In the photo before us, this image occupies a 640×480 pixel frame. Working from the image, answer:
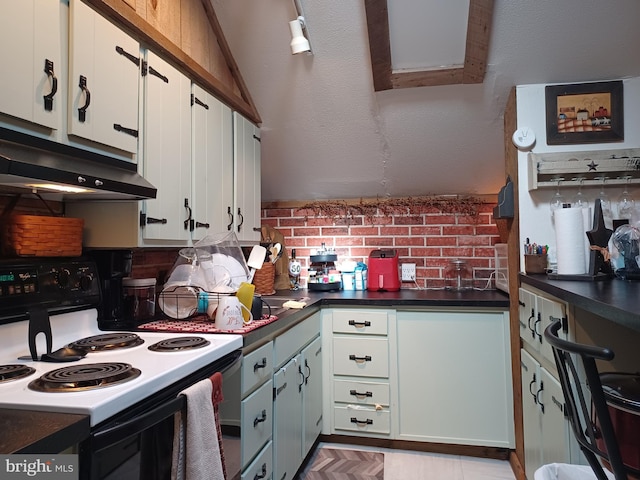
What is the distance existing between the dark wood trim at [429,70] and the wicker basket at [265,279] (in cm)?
132

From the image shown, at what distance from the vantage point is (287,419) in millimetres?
1990

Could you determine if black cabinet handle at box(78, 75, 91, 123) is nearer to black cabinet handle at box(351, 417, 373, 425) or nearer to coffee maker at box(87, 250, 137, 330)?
coffee maker at box(87, 250, 137, 330)

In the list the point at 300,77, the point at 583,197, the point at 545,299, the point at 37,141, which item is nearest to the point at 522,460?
the point at 545,299

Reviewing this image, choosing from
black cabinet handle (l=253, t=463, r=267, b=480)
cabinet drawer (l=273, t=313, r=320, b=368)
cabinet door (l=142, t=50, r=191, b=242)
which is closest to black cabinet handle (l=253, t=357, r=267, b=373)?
cabinet drawer (l=273, t=313, r=320, b=368)

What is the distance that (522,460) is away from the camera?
2.22 m

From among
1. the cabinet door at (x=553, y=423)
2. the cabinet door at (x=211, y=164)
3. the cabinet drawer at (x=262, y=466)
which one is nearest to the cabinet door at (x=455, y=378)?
the cabinet door at (x=553, y=423)

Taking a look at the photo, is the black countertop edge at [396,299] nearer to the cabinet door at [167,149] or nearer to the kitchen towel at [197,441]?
the cabinet door at [167,149]

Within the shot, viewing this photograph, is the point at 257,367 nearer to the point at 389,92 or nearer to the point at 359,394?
the point at 359,394

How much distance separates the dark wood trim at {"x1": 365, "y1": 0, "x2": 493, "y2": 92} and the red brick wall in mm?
1062

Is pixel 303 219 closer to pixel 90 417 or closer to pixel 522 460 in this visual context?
pixel 522 460

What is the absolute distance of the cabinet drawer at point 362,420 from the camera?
2.54m

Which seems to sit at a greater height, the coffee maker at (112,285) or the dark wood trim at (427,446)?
the coffee maker at (112,285)

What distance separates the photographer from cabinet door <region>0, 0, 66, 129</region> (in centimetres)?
109

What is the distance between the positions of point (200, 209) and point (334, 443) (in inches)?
66.8
